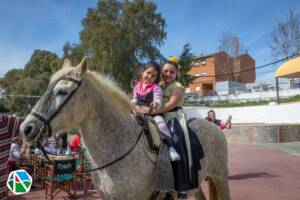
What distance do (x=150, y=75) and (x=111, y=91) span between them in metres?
0.58

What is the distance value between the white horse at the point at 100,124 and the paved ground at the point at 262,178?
4.36m

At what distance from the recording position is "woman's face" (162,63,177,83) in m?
3.40

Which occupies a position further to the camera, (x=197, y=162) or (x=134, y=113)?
(x=197, y=162)

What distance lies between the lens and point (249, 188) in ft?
23.3

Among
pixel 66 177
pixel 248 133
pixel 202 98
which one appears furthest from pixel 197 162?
pixel 202 98

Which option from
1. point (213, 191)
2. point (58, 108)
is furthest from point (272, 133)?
point (58, 108)

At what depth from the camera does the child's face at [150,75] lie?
3.14m

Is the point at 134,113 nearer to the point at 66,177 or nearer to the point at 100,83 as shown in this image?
the point at 100,83

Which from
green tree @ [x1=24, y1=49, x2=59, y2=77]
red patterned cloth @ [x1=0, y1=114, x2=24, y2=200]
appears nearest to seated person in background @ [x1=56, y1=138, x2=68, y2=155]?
red patterned cloth @ [x1=0, y1=114, x2=24, y2=200]

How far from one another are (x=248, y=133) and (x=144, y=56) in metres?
14.1

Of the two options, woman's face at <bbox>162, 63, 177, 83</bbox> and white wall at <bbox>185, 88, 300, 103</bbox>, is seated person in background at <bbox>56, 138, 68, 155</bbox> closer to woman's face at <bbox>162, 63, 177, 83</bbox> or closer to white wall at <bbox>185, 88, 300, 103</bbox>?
woman's face at <bbox>162, 63, 177, 83</bbox>

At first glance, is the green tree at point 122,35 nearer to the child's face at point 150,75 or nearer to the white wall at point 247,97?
Answer: the white wall at point 247,97

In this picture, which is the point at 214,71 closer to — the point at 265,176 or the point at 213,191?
the point at 265,176

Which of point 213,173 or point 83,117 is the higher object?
point 83,117
